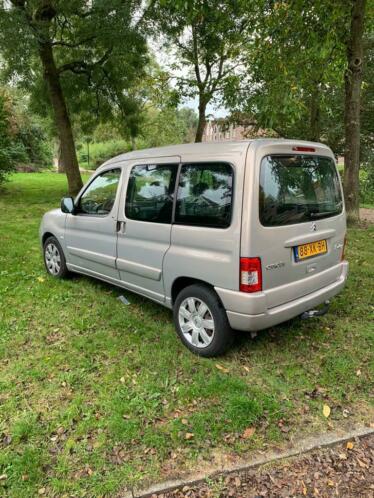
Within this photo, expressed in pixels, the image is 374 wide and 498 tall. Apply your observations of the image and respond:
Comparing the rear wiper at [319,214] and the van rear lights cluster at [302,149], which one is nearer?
the van rear lights cluster at [302,149]

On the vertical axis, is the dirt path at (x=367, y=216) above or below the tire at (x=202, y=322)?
above

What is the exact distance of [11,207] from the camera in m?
11.4

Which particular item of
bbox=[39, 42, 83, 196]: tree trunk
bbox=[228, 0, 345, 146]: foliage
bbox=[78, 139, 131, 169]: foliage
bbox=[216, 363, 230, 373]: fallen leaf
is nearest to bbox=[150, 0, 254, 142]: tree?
bbox=[228, 0, 345, 146]: foliage

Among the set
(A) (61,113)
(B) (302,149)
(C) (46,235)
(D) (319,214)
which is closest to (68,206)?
(C) (46,235)

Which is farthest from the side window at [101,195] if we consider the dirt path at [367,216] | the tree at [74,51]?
the dirt path at [367,216]

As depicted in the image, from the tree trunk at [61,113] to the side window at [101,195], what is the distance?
847cm

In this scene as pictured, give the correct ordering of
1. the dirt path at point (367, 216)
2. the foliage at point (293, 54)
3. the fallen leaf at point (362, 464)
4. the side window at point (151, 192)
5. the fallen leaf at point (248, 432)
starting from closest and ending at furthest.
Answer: the fallen leaf at point (362, 464) → the fallen leaf at point (248, 432) → the side window at point (151, 192) → the foliage at point (293, 54) → the dirt path at point (367, 216)

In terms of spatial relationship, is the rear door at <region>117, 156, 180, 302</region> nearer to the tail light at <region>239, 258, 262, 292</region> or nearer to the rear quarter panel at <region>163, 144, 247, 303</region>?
the rear quarter panel at <region>163, 144, 247, 303</region>

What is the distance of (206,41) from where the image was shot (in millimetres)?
13320

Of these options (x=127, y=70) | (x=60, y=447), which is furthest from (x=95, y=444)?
(x=127, y=70)

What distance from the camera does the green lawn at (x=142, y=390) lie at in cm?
233

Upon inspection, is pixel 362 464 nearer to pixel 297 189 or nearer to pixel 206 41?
pixel 297 189

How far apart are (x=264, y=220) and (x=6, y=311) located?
326cm

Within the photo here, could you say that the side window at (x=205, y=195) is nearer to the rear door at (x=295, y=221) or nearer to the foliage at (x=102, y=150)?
the rear door at (x=295, y=221)
